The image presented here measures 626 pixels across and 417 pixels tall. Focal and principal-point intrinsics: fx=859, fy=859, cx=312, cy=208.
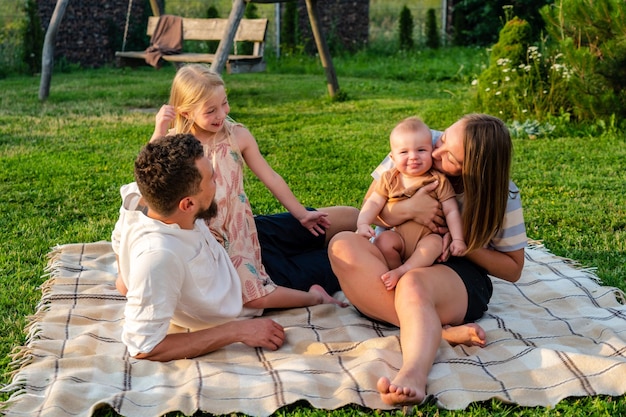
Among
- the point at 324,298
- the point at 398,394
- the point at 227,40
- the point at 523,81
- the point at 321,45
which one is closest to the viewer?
the point at 398,394

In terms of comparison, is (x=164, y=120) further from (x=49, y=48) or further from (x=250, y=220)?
(x=49, y=48)

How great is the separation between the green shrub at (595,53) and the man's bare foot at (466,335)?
519cm

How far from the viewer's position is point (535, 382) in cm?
311

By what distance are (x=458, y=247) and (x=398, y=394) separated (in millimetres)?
844

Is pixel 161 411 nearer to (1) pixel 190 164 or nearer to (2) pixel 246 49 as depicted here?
(1) pixel 190 164

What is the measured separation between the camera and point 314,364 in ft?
10.7

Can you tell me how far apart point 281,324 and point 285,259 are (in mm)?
552

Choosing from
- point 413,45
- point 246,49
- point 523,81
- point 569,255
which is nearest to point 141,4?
point 246,49

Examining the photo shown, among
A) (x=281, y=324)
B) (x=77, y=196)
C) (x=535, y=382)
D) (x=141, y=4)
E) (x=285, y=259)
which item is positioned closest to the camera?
(x=535, y=382)

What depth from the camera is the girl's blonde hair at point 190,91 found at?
3768 millimetres

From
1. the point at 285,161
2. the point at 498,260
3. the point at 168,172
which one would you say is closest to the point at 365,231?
the point at 498,260

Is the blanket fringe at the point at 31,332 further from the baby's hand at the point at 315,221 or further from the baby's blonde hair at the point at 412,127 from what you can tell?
the baby's blonde hair at the point at 412,127

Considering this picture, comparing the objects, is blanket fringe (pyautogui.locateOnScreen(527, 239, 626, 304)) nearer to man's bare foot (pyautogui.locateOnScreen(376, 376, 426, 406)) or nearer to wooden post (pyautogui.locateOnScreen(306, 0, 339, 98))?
man's bare foot (pyautogui.locateOnScreen(376, 376, 426, 406))

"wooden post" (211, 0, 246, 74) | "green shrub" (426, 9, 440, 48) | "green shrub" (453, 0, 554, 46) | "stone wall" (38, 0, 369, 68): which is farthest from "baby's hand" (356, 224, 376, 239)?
"green shrub" (426, 9, 440, 48)
